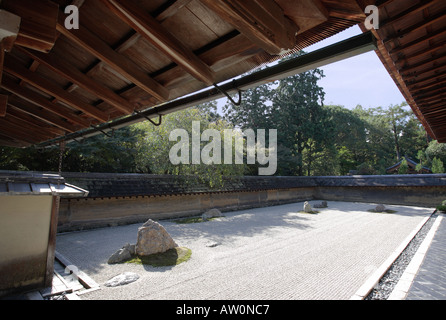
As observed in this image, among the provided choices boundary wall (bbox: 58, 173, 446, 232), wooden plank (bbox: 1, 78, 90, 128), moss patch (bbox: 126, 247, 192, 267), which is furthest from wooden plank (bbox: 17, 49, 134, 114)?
boundary wall (bbox: 58, 173, 446, 232)

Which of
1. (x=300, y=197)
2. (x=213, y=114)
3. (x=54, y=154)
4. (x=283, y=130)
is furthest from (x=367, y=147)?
(x=54, y=154)

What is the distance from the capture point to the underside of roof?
1320 millimetres

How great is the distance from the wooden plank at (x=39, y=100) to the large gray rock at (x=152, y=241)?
3.39 m

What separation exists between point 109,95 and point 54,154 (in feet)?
40.1

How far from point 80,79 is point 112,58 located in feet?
2.09

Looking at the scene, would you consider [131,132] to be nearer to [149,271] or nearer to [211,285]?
[149,271]

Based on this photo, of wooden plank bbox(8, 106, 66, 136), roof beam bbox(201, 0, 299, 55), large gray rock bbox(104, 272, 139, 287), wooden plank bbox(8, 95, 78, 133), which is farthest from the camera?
large gray rock bbox(104, 272, 139, 287)

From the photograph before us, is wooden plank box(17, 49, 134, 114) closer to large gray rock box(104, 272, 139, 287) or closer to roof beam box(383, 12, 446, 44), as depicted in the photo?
roof beam box(383, 12, 446, 44)

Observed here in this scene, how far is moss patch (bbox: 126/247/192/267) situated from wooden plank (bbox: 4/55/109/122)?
3.67 metres

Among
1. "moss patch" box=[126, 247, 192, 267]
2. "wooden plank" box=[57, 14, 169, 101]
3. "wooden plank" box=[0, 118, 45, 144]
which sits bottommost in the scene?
"moss patch" box=[126, 247, 192, 267]

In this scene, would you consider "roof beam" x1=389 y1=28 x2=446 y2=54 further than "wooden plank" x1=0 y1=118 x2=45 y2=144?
No

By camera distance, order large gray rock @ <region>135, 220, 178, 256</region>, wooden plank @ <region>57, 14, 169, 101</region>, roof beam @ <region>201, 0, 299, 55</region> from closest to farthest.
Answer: roof beam @ <region>201, 0, 299, 55</region>
wooden plank @ <region>57, 14, 169, 101</region>
large gray rock @ <region>135, 220, 178, 256</region>

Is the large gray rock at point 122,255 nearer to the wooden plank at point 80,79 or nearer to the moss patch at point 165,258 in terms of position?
the moss patch at point 165,258

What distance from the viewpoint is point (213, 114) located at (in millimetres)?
29969
